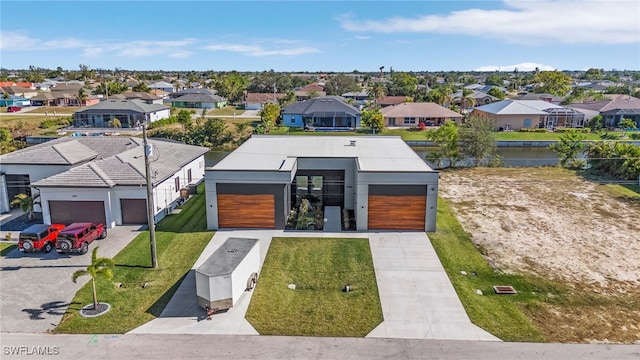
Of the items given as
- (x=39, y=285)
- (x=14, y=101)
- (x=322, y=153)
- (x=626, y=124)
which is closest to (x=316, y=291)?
(x=39, y=285)

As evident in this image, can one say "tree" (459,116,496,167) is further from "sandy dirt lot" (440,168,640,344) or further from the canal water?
"sandy dirt lot" (440,168,640,344)

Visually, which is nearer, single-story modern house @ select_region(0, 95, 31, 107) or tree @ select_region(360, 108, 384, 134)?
tree @ select_region(360, 108, 384, 134)

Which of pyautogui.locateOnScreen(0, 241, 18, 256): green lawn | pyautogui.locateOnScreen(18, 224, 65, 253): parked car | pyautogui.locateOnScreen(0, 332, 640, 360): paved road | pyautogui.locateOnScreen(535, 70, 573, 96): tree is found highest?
pyautogui.locateOnScreen(535, 70, 573, 96): tree

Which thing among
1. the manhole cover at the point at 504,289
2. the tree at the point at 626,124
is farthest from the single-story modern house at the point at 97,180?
the tree at the point at 626,124

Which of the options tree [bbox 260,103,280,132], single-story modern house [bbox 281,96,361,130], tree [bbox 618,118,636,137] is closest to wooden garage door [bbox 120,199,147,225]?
tree [bbox 260,103,280,132]

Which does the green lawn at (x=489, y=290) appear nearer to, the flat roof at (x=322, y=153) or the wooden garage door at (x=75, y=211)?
the flat roof at (x=322, y=153)
